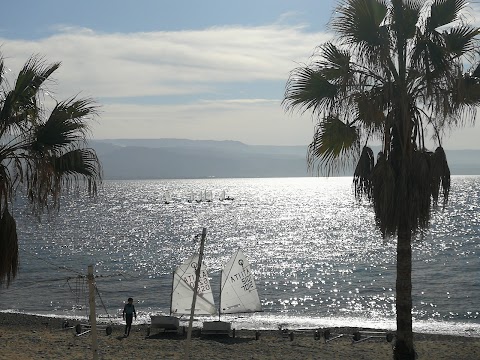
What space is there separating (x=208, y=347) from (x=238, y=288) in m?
9.37

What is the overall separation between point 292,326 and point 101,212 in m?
154

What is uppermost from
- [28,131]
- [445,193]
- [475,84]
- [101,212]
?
[475,84]

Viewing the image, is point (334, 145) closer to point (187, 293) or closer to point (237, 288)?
point (237, 288)

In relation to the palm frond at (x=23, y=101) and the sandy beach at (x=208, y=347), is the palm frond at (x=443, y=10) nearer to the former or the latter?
the palm frond at (x=23, y=101)

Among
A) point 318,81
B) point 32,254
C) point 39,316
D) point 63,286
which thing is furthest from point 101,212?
point 318,81

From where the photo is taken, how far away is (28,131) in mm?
12398

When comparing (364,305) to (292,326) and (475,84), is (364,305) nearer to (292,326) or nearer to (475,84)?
(292,326)

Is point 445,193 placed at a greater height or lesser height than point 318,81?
lesser

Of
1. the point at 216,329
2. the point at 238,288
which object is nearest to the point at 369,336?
the point at 216,329

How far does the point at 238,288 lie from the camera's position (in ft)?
125

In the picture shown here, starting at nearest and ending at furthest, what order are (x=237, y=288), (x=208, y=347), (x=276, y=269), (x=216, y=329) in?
(x=208, y=347), (x=216, y=329), (x=237, y=288), (x=276, y=269)

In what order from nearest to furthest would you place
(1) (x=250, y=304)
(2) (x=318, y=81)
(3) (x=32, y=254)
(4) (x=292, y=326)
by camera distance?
(2) (x=318, y=81) → (1) (x=250, y=304) → (4) (x=292, y=326) → (3) (x=32, y=254)

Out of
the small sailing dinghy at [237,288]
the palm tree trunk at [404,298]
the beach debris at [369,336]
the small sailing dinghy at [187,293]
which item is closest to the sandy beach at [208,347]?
the beach debris at [369,336]

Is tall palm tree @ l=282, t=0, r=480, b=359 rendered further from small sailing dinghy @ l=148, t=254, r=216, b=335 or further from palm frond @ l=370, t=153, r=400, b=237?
small sailing dinghy @ l=148, t=254, r=216, b=335
